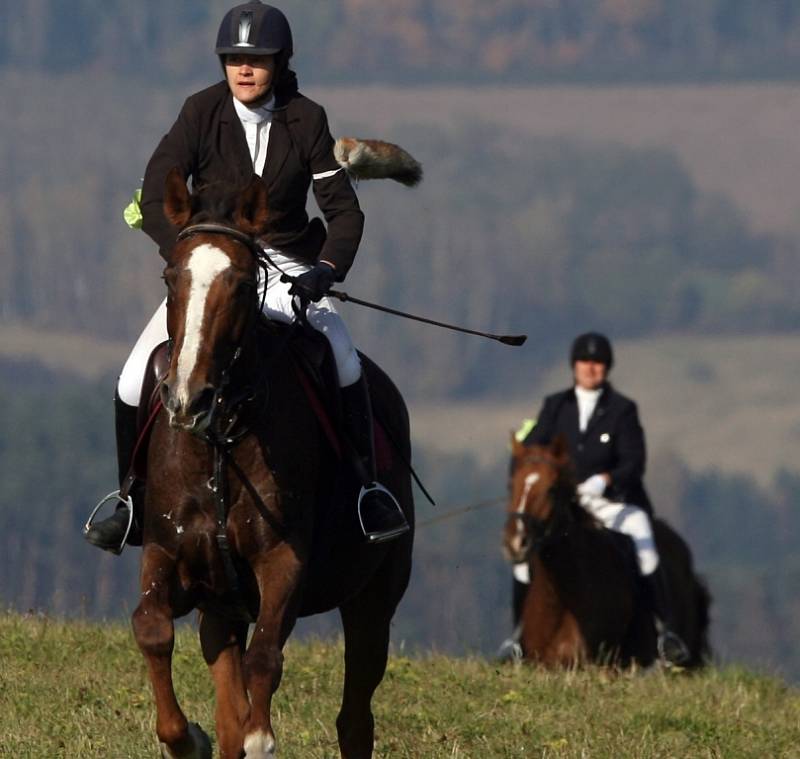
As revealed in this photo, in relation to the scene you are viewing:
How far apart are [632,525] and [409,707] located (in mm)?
7797

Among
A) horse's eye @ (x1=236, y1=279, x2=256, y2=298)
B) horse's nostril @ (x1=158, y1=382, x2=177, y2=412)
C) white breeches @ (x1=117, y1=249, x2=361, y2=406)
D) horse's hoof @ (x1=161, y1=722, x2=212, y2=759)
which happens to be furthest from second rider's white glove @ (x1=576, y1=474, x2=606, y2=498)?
horse's nostril @ (x1=158, y1=382, x2=177, y2=412)

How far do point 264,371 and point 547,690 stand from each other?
5.37m

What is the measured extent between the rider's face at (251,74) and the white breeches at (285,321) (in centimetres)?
71

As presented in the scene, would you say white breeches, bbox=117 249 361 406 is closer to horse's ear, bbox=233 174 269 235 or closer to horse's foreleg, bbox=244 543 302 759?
horse's ear, bbox=233 174 269 235

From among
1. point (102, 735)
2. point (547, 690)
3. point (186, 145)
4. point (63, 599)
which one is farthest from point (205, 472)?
point (63, 599)

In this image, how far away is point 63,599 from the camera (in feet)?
53.5

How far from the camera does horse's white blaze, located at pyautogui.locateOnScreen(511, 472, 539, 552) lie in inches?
725

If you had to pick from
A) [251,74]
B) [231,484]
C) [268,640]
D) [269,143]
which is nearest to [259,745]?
[268,640]

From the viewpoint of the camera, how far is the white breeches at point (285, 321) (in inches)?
376

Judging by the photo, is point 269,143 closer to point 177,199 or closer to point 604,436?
point 177,199

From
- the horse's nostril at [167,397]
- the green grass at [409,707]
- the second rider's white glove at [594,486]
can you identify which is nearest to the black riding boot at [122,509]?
the horse's nostril at [167,397]

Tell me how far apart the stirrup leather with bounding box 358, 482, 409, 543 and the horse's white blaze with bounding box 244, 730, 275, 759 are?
1.29 metres

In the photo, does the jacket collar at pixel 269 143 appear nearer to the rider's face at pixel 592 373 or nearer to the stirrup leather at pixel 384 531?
the stirrup leather at pixel 384 531

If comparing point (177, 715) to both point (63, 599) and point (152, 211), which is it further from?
point (63, 599)
